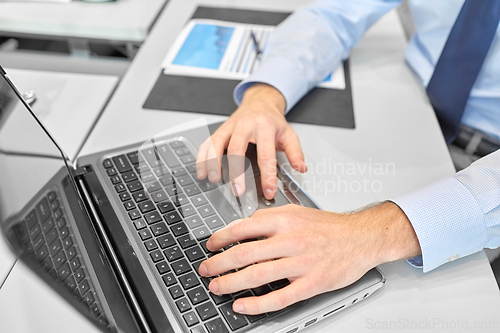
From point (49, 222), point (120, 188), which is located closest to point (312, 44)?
point (120, 188)

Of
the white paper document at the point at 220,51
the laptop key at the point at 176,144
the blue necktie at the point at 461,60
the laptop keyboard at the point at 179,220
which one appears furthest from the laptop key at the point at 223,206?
the blue necktie at the point at 461,60

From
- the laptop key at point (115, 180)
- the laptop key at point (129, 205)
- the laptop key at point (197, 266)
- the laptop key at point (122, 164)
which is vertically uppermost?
the laptop key at point (122, 164)

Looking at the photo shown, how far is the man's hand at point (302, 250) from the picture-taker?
405 millimetres

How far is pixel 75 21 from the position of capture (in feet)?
2.96

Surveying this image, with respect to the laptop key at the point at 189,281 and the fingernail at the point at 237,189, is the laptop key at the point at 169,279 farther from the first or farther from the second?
the fingernail at the point at 237,189

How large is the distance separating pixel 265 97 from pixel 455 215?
357mm

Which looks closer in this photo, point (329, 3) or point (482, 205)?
point (482, 205)

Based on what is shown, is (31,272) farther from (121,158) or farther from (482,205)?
(482,205)

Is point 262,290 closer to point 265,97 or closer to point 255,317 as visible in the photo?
point 255,317

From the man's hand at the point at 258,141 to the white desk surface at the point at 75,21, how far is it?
1.38ft

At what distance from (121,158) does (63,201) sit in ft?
0.39

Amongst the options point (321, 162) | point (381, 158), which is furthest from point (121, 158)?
point (381, 158)

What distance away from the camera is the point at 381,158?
63cm

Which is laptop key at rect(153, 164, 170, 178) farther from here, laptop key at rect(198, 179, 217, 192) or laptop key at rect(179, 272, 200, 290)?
laptop key at rect(179, 272, 200, 290)
